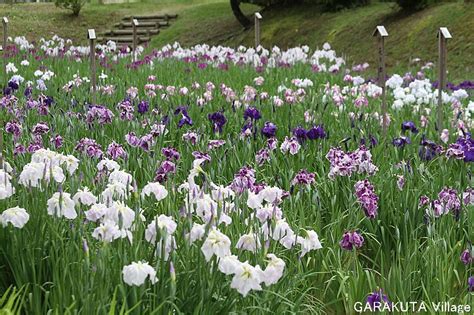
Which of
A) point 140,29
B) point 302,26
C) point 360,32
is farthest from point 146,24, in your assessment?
point 360,32

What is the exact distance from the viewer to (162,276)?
2.28m

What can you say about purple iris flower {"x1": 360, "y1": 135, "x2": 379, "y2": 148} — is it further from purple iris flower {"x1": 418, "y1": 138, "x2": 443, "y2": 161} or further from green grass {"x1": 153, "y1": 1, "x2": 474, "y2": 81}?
green grass {"x1": 153, "y1": 1, "x2": 474, "y2": 81}

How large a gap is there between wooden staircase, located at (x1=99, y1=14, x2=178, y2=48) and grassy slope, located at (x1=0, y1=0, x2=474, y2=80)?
0.57 meters

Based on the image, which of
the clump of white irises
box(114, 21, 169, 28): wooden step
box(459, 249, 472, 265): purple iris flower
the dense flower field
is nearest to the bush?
box(114, 21, 169, 28): wooden step

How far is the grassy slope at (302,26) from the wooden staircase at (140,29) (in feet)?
1.87

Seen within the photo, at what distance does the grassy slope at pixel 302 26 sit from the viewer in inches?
479

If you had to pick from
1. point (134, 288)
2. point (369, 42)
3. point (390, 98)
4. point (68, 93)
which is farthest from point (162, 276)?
point (369, 42)

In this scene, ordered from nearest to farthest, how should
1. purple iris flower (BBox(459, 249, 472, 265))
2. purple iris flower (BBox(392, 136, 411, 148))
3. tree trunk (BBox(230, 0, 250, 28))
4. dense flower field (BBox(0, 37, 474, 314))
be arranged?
1. dense flower field (BBox(0, 37, 474, 314))
2. purple iris flower (BBox(459, 249, 472, 265))
3. purple iris flower (BBox(392, 136, 411, 148))
4. tree trunk (BBox(230, 0, 250, 28))

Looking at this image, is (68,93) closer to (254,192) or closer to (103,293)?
(254,192)

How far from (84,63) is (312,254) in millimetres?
8661

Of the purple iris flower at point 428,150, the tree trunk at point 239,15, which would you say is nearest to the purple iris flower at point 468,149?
the purple iris flower at point 428,150

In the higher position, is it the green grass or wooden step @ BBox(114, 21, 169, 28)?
the green grass

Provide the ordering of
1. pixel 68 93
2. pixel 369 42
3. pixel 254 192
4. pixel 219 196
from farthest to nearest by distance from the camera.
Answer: pixel 369 42 → pixel 68 93 → pixel 254 192 → pixel 219 196

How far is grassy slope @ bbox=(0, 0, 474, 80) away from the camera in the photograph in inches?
479
